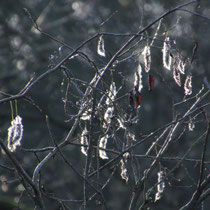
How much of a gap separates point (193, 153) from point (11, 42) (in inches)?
196

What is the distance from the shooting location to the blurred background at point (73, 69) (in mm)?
9195

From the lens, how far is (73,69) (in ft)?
32.1

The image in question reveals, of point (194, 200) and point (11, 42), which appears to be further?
point (11, 42)

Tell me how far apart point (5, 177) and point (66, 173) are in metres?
1.32

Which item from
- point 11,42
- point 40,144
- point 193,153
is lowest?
point 193,153

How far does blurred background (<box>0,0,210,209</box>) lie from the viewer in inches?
362

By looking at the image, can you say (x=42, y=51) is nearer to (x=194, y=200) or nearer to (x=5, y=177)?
(x=5, y=177)

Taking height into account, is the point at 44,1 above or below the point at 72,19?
above

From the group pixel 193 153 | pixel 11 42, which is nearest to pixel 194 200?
pixel 193 153

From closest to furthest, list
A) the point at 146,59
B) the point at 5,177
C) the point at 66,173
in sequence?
the point at 146,59
the point at 5,177
the point at 66,173

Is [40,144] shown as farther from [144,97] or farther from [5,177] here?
[144,97]

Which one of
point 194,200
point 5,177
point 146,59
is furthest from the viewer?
point 5,177

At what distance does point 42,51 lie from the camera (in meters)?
10.4

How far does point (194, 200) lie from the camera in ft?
7.12
